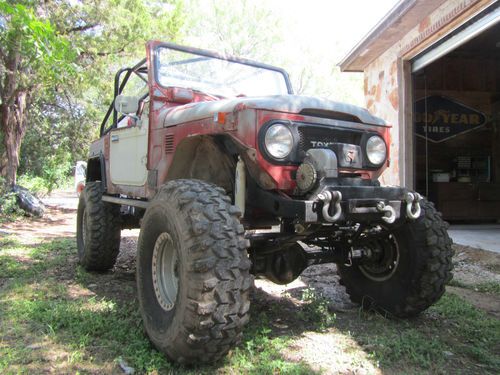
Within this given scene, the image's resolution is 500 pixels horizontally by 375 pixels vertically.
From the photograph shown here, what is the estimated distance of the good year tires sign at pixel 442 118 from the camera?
954 cm

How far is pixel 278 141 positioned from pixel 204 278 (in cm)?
98

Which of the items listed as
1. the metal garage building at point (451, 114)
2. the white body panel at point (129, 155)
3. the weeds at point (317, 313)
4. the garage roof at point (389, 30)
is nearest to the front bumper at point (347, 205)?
the weeds at point (317, 313)

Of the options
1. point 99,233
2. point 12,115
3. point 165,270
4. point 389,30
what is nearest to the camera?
point 165,270

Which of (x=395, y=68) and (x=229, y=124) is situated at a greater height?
(x=395, y=68)

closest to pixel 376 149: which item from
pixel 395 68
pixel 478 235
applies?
pixel 395 68

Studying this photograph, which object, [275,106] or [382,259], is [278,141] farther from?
[382,259]

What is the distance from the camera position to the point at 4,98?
1088 centimetres

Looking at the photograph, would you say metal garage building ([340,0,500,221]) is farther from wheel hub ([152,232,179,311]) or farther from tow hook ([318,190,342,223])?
wheel hub ([152,232,179,311])

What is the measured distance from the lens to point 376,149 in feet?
10.6

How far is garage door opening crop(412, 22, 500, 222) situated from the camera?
944 centimetres

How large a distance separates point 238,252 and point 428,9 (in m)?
5.26

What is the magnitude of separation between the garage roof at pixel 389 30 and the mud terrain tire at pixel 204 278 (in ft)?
15.6

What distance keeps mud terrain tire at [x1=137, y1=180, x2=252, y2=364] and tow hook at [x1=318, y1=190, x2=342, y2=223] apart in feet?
1.59

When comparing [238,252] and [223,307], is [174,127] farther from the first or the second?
[223,307]
